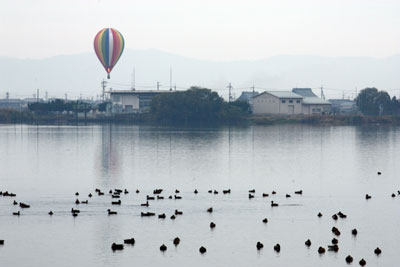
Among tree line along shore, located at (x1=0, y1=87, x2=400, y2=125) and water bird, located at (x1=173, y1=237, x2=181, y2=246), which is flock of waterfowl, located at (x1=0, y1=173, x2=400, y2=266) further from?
tree line along shore, located at (x1=0, y1=87, x2=400, y2=125)

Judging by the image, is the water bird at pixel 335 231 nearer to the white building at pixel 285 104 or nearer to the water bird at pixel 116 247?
the water bird at pixel 116 247

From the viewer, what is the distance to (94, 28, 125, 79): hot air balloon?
5930 inches

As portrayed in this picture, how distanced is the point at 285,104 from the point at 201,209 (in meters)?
121

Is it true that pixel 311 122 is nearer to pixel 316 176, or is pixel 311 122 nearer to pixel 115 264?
pixel 316 176

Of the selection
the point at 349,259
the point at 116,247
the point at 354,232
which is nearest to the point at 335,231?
the point at 354,232

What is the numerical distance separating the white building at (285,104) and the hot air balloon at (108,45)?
33.7 meters

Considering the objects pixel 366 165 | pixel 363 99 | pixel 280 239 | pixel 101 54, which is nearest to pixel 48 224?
pixel 280 239

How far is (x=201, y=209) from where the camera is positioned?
3391cm

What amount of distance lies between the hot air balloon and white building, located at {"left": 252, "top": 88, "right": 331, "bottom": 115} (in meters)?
33.7

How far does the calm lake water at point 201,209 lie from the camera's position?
83.3 feet

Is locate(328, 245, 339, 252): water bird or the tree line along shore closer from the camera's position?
locate(328, 245, 339, 252): water bird

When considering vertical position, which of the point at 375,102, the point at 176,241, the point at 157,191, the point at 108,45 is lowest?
the point at 176,241

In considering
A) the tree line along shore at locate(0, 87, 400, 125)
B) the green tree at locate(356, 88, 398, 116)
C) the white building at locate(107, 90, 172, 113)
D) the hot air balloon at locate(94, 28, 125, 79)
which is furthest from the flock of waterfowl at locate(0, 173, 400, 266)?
the white building at locate(107, 90, 172, 113)

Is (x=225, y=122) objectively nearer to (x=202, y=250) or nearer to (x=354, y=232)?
(x=354, y=232)
